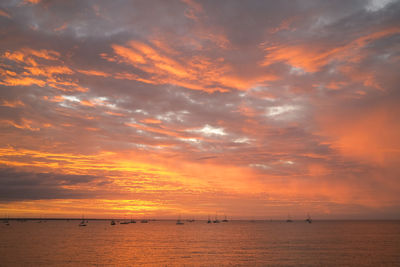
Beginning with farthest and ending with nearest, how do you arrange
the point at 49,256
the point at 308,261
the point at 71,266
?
the point at 49,256 < the point at 308,261 < the point at 71,266

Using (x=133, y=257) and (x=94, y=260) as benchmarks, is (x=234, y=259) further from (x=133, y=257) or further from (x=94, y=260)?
(x=94, y=260)

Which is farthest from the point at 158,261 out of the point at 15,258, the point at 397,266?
the point at 397,266

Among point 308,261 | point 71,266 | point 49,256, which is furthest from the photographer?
point 49,256

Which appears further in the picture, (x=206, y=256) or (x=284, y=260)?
(x=206, y=256)

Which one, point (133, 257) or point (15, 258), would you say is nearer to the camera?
point (15, 258)

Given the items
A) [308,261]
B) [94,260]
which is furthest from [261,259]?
[94,260]

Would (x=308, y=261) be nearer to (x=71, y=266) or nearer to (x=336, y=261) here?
(x=336, y=261)

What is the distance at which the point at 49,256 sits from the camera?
203 ft

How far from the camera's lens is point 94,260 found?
2279 inches

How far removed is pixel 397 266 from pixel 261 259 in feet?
77.4

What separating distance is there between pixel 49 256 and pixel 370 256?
6770cm

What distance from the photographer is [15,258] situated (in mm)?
58375

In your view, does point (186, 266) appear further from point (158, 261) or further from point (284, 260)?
point (284, 260)

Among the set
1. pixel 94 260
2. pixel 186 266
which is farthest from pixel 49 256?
pixel 186 266
